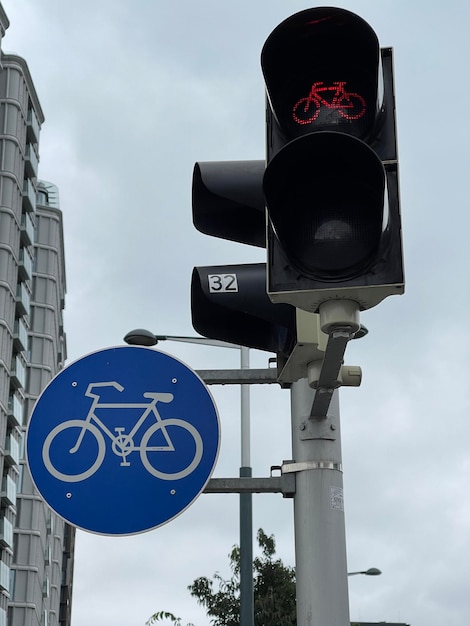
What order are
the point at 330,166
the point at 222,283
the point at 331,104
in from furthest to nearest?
the point at 222,283
the point at 331,104
the point at 330,166

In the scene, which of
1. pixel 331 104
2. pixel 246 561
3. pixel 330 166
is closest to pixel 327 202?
pixel 330 166

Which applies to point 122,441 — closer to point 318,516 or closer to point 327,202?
point 318,516

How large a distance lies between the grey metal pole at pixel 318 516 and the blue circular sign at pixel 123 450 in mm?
416

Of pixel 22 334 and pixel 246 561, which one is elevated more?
pixel 22 334

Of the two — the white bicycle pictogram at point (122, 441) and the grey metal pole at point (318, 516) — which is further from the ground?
the white bicycle pictogram at point (122, 441)

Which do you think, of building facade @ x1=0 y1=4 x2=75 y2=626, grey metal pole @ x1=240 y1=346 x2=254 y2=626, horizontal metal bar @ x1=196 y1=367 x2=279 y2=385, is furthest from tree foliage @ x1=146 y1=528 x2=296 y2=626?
building facade @ x1=0 y1=4 x2=75 y2=626

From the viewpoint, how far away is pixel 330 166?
9.39ft

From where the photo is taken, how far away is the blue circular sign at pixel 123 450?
408cm

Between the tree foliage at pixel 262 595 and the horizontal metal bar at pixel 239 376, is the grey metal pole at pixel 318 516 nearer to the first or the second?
the horizontal metal bar at pixel 239 376

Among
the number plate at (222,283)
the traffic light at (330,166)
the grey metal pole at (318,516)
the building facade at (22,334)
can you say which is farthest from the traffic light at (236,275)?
the building facade at (22,334)

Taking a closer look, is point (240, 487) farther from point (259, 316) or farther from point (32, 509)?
point (32, 509)

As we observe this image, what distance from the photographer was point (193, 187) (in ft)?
12.8

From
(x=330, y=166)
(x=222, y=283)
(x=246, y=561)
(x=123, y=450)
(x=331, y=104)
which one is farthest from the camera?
(x=246, y=561)

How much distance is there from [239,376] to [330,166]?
1.48 metres
